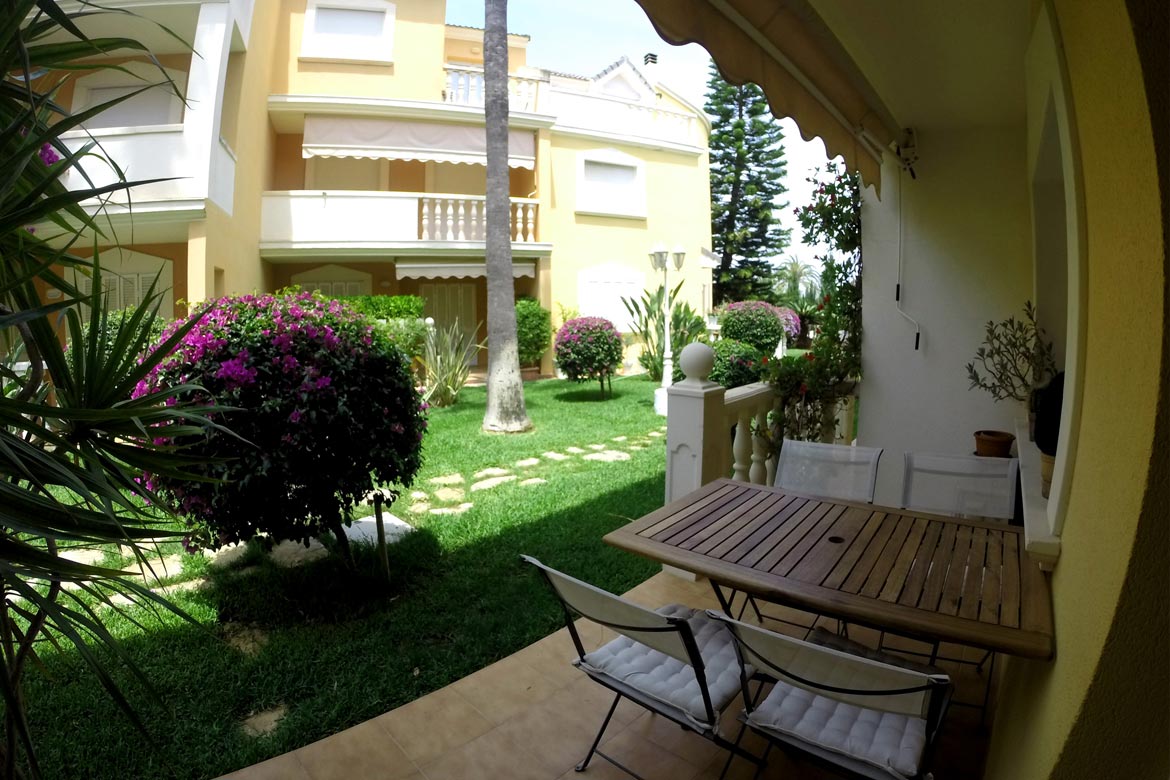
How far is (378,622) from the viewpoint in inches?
141

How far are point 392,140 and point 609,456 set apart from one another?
9.53m

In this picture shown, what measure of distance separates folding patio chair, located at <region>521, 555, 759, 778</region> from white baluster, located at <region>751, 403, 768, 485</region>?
7.59 feet

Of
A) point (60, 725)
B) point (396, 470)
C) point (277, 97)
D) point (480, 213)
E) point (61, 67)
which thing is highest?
point (277, 97)

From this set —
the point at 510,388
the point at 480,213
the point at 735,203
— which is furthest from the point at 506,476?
the point at 735,203

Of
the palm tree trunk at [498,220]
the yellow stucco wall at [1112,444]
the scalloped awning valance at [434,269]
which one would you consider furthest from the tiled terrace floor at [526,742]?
the scalloped awning valance at [434,269]

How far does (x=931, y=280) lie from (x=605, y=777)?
4071mm

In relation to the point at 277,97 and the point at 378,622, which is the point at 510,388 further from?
the point at 277,97

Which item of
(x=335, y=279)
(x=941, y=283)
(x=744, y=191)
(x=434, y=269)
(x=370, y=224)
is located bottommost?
(x=941, y=283)

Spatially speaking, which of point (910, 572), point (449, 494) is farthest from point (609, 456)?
point (910, 572)

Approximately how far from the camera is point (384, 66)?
46.3 feet

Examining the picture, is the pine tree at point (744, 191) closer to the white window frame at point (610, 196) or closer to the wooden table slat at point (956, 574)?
the white window frame at point (610, 196)

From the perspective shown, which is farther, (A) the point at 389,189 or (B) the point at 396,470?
(A) the point at 389,189

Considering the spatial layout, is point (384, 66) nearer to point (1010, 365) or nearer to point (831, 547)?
point (1010, 365)

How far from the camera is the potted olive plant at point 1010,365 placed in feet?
12.5
